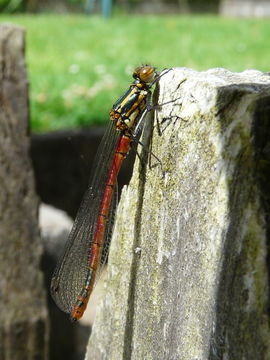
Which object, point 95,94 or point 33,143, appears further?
point 95,94

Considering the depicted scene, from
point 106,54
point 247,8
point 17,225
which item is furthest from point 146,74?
point 247,8

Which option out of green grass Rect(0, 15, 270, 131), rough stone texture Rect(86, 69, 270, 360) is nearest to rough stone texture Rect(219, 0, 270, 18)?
green grass Rect(0, 15, 270, 131)

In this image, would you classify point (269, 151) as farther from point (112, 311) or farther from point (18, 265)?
point (18, 265)

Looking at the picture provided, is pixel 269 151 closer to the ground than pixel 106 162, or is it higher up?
higher up

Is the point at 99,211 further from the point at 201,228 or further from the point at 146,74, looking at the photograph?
the point at 201,228

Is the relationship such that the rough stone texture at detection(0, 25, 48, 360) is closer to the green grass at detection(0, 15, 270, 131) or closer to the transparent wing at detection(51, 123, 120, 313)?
the transparent wing at detection(51, 123, 120, 313)

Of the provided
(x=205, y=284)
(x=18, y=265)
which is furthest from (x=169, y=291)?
(x=18, y=265)

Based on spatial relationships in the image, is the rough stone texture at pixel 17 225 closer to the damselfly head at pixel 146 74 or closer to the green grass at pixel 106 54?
the damselfly head at pixel 146 74
